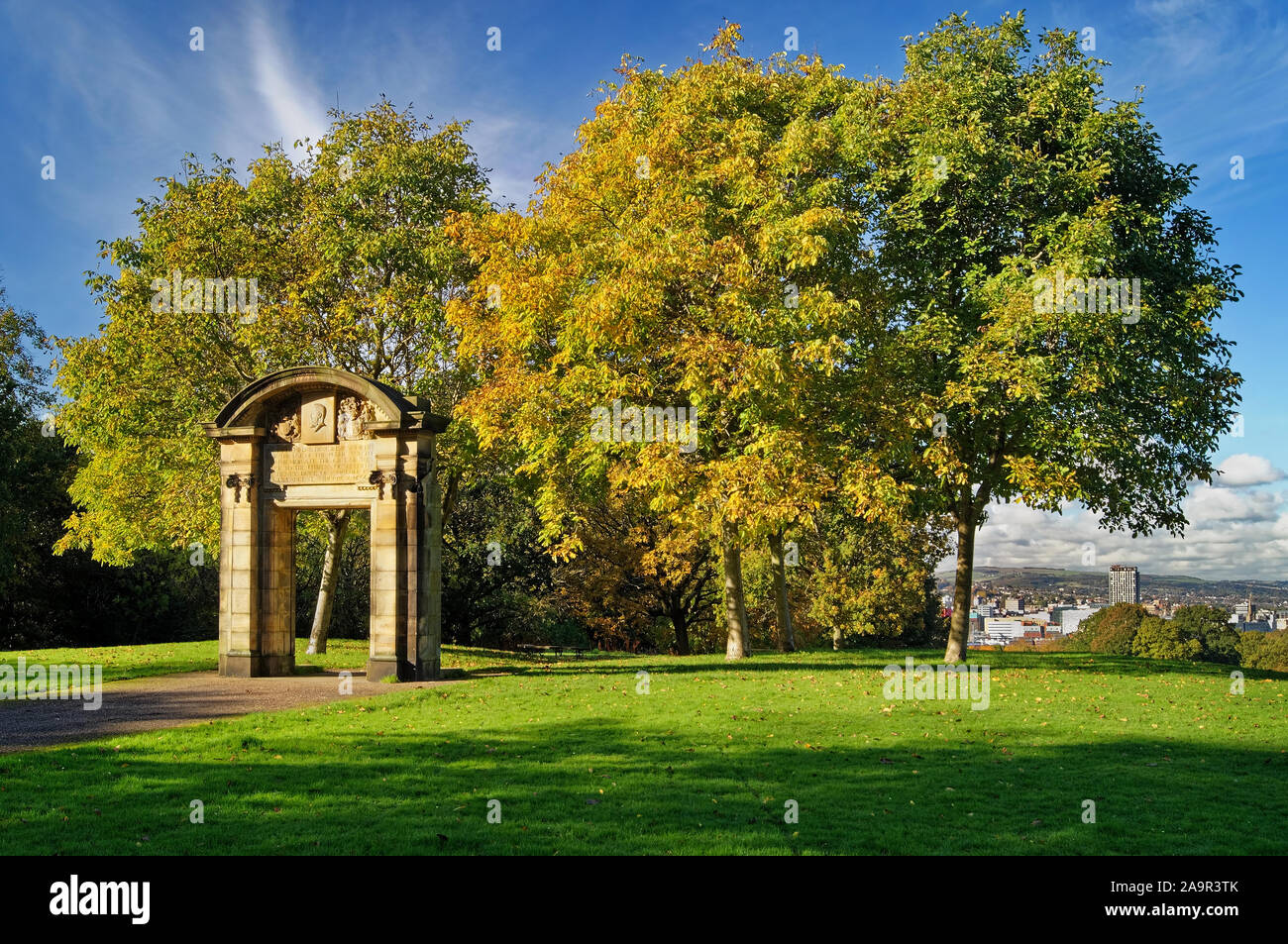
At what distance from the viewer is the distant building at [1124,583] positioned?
95.2 metres

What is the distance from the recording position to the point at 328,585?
2623 centimetres

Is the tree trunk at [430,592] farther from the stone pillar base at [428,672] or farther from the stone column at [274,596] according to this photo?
the stone column at [274,596]

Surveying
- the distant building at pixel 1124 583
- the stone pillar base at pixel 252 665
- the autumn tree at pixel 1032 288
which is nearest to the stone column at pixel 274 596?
the stone pillar base at pixel 252 665

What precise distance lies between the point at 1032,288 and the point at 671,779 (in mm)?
14752

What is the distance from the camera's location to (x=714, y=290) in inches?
877

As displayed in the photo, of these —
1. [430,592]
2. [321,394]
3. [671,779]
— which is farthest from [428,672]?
[671,779]

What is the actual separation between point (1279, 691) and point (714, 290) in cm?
1483

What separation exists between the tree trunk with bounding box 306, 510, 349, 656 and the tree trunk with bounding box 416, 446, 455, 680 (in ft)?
25.6

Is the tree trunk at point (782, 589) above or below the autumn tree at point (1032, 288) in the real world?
below

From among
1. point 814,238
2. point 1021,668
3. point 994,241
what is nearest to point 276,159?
point 814,238

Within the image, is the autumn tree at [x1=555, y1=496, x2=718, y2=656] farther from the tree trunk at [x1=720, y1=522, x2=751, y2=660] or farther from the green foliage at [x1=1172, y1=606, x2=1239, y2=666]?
the green foliage at [x1=1172, y1=606, x2=1239, y2=666]

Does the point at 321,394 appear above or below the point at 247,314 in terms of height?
below

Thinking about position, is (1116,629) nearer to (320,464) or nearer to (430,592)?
(430,592)

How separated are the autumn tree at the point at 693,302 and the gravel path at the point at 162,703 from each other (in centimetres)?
692
